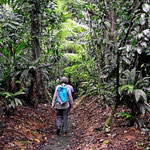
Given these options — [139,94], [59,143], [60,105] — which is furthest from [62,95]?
[139,94]

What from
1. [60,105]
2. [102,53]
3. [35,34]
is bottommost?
[60,105]

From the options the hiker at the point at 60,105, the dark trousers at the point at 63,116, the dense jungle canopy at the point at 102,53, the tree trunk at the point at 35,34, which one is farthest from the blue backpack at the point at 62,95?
the tree trunk at the point at 35,34

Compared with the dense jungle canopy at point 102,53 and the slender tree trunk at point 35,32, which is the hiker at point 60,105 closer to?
the dense jungle canopy at point 102,53

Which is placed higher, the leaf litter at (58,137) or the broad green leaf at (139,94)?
the broad green leaf at (139,94)

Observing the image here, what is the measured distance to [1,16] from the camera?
14.7 ft

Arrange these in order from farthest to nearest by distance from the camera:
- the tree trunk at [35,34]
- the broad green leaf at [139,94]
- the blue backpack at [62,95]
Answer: the tree trunk at [35,34] < the blue backpack at [62,95] < the broad green leaf at [139,94]

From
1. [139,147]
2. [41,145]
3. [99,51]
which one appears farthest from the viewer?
[99,51]

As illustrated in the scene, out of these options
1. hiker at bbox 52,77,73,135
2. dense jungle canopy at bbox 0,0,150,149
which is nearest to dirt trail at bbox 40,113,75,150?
hiker at bbox 52,77,73,135

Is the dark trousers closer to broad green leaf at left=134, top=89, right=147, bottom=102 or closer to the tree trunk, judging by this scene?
the tree trunk

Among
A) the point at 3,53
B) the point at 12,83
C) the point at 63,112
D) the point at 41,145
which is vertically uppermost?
the point at 3,53

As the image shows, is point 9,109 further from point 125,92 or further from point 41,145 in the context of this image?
point 125,92

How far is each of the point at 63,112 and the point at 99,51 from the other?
2.44 m

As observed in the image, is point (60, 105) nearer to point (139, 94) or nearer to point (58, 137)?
point (58, 137)

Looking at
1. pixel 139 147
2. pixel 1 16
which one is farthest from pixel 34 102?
pixel 139 147
